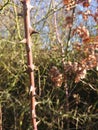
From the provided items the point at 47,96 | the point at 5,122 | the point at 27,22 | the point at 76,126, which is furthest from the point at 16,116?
the point at 27,22

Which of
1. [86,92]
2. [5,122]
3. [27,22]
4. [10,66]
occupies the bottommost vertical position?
[5,122]

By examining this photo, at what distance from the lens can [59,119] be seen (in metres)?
2.98

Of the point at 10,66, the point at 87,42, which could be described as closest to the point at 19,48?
the point at 10,66

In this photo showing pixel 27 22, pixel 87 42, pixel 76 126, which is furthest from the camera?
pixel 76 126

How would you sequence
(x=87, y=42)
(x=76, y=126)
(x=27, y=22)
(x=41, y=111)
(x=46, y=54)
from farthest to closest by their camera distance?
(x=46, y=54), (x=41, y=111), (x=76, y=126), (x=87, y=42), (x=27, y=22)

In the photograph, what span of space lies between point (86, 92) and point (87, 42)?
1.27m

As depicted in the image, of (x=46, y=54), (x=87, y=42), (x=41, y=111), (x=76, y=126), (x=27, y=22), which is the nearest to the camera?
(x=27, y=22)

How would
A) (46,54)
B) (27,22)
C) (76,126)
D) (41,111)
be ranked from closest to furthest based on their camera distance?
(27,22) < (76,126) < (41,111) < (46,54)

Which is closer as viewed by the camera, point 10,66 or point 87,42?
point 87,42

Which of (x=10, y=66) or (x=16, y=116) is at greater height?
(x=10, y=66)

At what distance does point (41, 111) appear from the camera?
3090 millimetres

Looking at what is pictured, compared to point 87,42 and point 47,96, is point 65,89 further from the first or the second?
point 87,42

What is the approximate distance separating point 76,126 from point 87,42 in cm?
111

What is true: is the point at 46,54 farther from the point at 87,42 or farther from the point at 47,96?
the point at 87,42
